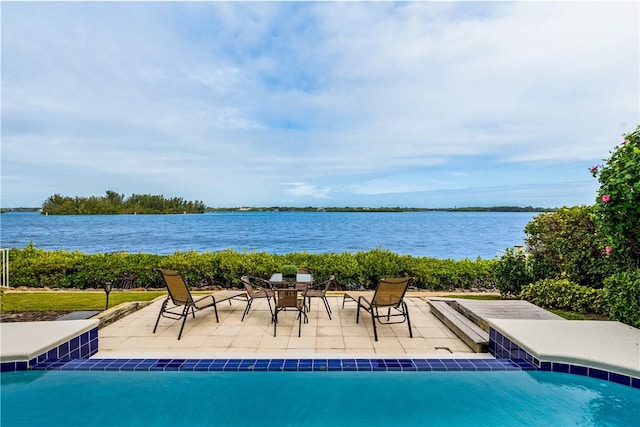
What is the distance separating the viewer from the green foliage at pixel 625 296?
3812 mm

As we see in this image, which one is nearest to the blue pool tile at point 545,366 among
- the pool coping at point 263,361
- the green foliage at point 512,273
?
the pool coping at point 263,361

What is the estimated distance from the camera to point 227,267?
25.3 feet

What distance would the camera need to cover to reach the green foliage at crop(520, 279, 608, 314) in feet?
16.5

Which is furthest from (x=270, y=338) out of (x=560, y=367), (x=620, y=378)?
(x=620, y=378)

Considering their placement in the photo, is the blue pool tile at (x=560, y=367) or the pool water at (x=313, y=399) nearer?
the pool water at (x=313, y=399)

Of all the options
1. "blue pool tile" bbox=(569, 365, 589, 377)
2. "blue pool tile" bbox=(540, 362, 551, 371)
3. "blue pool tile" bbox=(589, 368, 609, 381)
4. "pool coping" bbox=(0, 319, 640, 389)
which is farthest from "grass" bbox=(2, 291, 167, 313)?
"blue pool tile" bbox=(589, 368, 609, 381)

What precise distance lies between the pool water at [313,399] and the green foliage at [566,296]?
271 cm

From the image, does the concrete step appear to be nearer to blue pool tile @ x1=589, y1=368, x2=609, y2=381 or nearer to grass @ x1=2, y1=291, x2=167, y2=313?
blue pool tile @ x1=589, y1=368, x2=609, y2=381

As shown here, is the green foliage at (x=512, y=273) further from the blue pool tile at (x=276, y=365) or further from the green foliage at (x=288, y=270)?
the blue pool tile at (x=276, y=365)

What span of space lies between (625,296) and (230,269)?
6.88m

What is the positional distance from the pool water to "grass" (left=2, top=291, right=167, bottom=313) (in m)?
2.85

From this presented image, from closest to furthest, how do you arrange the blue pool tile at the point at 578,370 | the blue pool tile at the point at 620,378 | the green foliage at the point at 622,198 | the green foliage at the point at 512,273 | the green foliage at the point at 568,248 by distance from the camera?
1. the blue pool tile at the point at 620,378
2. the blue pool tile at the point at 578,370
3. the green foliage at the point at 622,198
4. the green foliage at the point at 568,248
5. the green foliage at the point at 512,273

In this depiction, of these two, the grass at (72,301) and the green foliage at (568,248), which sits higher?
the green foliage at (568,248)

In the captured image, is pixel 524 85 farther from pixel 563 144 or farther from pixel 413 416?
pixel 413 416
